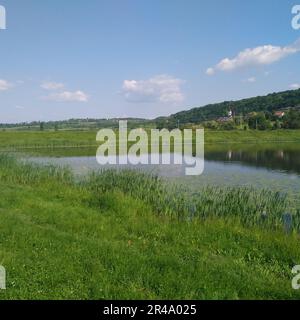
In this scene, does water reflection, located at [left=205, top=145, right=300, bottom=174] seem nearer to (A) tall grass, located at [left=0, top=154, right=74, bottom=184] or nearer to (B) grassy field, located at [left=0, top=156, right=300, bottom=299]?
(A) tall grass, located at [left=0, top=154, right=74, bottom=184]

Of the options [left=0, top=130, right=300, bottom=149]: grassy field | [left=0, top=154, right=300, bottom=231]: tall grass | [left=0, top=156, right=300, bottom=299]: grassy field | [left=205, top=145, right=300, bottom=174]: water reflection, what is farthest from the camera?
[left=0, top=130, right=300, bottom=149]: grassy field

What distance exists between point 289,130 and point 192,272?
94976 millimetres

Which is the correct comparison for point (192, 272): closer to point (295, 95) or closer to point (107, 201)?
point (107, 201)

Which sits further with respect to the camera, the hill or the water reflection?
the hill

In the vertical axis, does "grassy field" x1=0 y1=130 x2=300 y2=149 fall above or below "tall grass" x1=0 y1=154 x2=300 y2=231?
above

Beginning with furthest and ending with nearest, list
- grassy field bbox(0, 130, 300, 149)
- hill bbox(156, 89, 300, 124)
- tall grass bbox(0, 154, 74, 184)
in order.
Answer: hill bbox(156, 89, 300, 124)
grassy field bbox(0, 130, 300, 149)
tall grass bbox(0, 154, 74, 184)

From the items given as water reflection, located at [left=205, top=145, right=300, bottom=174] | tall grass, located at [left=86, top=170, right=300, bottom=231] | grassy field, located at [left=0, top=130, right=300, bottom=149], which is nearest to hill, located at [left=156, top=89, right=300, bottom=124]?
grassy field, located at [left=0, top=130, right=300, bottom=149]

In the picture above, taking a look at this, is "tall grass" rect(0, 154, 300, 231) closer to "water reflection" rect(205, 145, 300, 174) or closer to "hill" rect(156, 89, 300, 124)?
"water reflection" rect(205, 145, 300, 174)

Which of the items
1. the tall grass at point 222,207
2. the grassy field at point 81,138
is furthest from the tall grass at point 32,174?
the grassy field at point 81,138

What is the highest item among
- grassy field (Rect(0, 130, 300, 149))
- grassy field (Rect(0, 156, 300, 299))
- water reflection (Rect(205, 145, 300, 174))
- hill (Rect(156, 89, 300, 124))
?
hill (Rect(156, 89, 300, 124))

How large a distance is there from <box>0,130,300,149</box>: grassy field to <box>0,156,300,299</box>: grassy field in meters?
56.7

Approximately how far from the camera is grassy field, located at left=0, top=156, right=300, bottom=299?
22.3ft
